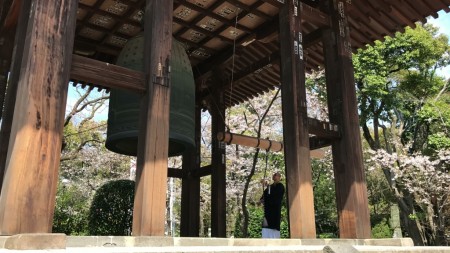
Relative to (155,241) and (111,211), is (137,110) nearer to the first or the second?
(155,241)

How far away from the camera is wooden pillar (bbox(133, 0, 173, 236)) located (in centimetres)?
328

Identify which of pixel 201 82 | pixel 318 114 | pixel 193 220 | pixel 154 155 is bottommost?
pixel 193 220

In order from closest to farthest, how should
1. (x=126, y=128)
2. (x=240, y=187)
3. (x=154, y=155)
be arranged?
(x=154, y=155) → (x=126, y=128) → (x=240, y=187)

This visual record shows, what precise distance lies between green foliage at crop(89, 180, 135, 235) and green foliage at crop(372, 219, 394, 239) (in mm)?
15519

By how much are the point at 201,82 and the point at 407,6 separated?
3731 mm

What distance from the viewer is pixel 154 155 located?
3.44m

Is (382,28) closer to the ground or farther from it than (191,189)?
farther from it

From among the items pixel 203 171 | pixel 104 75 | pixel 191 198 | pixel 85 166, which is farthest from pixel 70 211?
pixel 104 75

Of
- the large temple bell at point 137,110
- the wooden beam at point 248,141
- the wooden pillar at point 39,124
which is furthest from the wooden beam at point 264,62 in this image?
the wooden pillar at point 39,124

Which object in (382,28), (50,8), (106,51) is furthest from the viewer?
(106,51)

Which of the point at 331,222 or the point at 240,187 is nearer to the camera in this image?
the point at 240,187

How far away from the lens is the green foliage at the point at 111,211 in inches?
246

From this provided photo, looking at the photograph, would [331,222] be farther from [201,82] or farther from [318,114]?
[201,82]

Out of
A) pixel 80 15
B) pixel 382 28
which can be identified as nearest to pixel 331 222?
pixel 382 28
